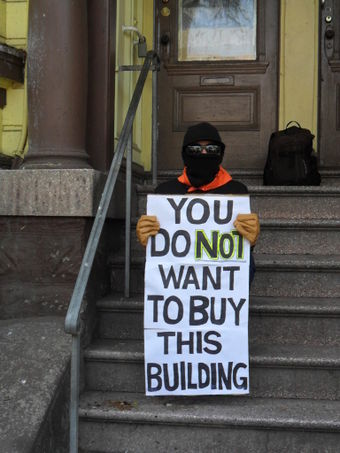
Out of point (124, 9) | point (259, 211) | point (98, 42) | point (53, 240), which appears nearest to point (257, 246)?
point (259, 211)

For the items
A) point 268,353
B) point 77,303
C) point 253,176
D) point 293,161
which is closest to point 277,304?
point 268,353

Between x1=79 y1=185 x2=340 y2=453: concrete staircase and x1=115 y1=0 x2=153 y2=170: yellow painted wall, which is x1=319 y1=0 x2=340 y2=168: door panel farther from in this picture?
x1=115 y1=0 x2=153 y2=170: yellow painted wall

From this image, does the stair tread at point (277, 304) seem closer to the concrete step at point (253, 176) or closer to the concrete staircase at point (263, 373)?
the concrete staircase at point (263, 373)

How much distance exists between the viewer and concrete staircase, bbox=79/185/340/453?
2.79 m

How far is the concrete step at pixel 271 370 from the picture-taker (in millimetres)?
3018

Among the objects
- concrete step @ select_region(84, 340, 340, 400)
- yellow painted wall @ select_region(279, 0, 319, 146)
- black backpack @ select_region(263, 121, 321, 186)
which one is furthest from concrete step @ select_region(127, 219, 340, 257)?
yellow painted wall @ select_region(279, 0, 319, 146)

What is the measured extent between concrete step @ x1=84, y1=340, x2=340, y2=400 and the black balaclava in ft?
3.28

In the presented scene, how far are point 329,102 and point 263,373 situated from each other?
285 cm

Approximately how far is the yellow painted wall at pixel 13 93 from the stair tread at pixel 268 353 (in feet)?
5.77

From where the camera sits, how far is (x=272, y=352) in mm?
3121

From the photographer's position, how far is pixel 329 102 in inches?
197

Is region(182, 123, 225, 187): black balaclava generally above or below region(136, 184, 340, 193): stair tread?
above

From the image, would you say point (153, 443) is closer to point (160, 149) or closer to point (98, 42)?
point (98, 42)

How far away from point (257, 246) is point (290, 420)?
1.44 m
